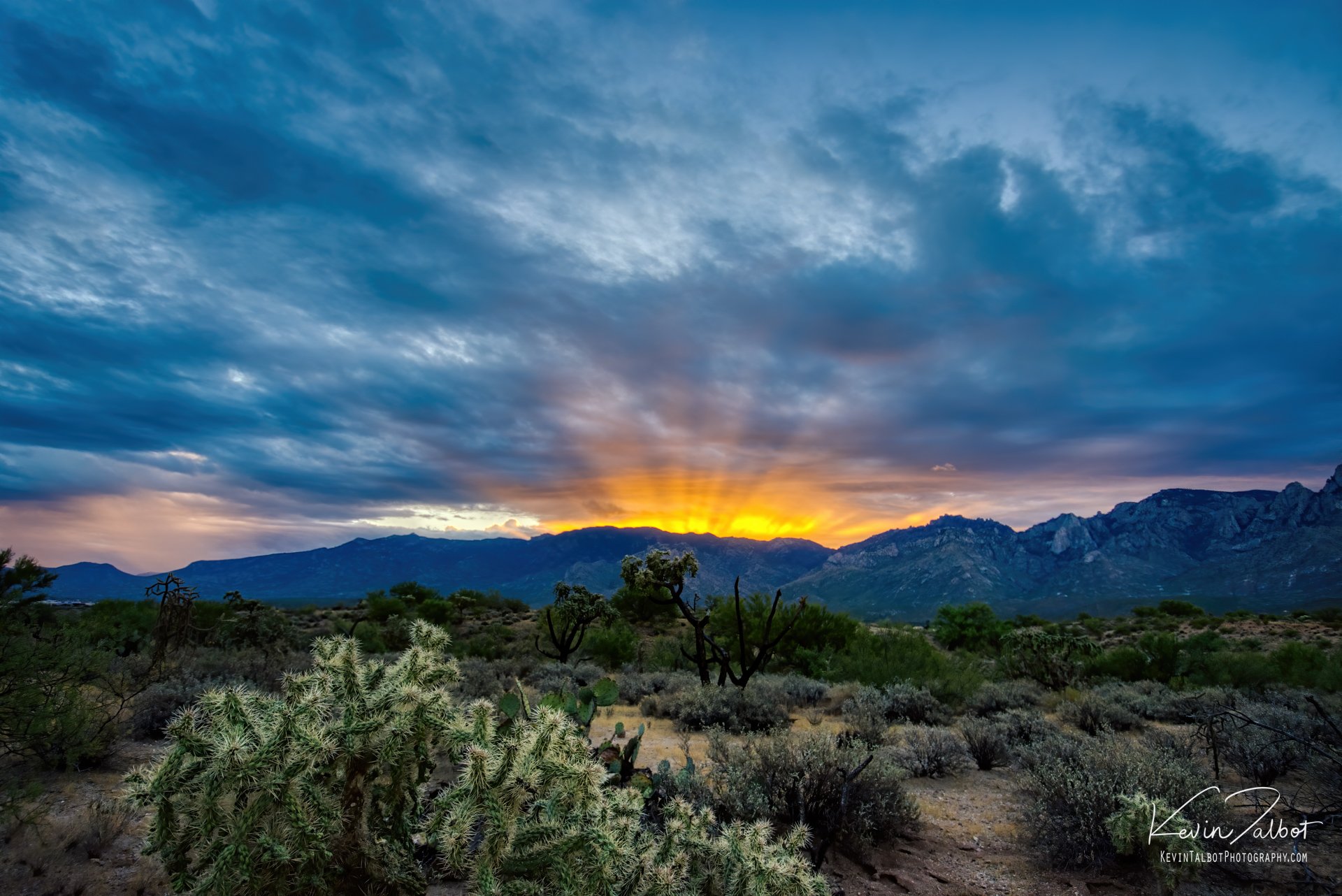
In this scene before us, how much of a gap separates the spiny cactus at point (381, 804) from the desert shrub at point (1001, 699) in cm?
1107

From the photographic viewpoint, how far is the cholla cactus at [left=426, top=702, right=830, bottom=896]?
2912 millimetres

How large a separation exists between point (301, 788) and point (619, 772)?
3.75 m

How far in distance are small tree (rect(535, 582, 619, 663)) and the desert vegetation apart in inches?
273

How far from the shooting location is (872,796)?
6566mm

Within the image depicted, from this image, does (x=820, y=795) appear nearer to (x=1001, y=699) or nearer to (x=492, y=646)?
(x=1001, y=699)

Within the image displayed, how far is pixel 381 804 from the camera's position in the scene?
3287 mm

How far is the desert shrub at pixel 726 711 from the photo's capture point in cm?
1129

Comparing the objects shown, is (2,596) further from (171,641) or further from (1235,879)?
(1235,879)

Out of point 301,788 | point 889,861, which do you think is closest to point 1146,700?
point 889,861

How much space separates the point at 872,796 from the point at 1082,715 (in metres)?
7.46

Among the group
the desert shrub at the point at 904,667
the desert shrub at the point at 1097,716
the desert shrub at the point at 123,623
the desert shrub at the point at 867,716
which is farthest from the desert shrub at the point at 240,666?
the desert shrub at the point at 1097,716

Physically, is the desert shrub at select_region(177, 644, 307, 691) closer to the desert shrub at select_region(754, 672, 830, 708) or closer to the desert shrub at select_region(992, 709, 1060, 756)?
the desert shrub at select_region(754, 672, 830, 708)

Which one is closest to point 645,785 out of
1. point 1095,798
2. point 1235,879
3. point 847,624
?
point 1095,798

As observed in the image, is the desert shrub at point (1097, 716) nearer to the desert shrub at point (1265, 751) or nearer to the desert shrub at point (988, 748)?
the desert shrub at point (1265, 751)
